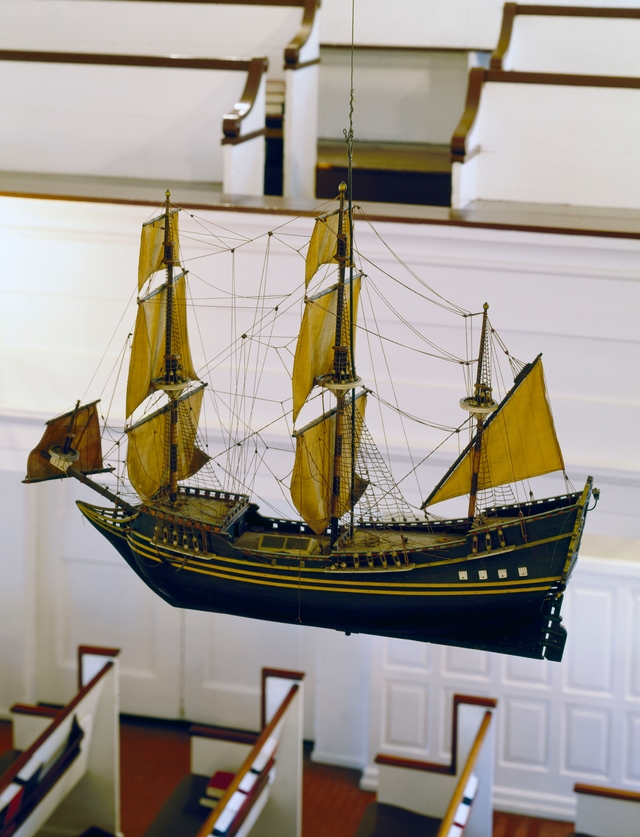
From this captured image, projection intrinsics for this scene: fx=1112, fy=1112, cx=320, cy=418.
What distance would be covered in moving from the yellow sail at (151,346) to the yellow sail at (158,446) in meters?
0.07

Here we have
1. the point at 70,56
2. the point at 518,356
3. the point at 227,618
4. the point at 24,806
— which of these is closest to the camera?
the point at 518,356

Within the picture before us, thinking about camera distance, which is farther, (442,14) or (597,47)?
(442,14)

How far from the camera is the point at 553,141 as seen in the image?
5141 millimetres

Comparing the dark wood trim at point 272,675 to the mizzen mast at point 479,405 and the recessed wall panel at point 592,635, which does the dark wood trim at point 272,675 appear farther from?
the mizzen mast at point 479,405

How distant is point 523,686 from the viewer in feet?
20.3

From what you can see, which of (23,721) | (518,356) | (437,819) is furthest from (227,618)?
(518,356)

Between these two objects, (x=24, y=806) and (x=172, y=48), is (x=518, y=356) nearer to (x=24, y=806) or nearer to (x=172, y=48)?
(x=24, y=806)

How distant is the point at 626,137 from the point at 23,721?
4.04m

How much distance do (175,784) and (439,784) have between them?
191cm

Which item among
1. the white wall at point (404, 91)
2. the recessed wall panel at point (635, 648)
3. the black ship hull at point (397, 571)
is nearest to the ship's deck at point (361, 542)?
the black ship hull at point (397, 571)

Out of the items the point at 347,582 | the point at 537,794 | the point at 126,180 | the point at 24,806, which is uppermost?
the point at 126,180

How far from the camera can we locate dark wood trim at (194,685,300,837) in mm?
4242

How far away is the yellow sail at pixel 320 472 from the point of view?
302 centimetres

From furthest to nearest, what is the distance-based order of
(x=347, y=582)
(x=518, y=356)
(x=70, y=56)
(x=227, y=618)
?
1. (x=227, y=618)
2. (x=70, y=56)
3. (x=518, y=356)
4. (x=347, y=582)
